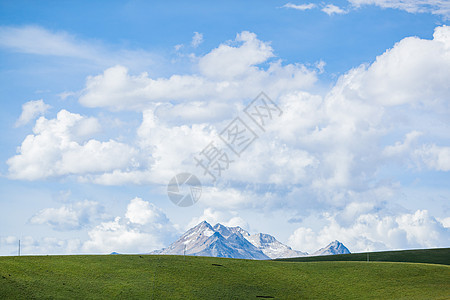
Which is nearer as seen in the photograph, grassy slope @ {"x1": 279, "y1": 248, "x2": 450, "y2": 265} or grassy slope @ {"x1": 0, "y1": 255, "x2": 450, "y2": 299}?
grassy slope @ {"x1": 0, "y1": 255, "x2": 450, "y2": 299}

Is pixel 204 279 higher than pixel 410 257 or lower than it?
lower

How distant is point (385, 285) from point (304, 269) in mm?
13012

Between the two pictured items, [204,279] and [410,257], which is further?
[410,257]

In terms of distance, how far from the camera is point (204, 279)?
70.4 m

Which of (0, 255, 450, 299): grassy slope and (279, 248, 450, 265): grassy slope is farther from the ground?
(279, 248, 450, 265): grassy slope

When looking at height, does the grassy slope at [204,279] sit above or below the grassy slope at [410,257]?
below

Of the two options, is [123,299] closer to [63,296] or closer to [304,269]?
[63,296]

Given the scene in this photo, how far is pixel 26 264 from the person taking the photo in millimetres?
68562

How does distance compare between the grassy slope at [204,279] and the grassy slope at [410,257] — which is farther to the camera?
the grassy slope at [410,257]

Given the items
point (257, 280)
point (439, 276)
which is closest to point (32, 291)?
point (257, 280)

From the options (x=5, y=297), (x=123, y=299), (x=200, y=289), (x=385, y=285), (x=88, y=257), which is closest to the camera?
(x=5, y=297)

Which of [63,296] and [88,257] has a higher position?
[88,257]

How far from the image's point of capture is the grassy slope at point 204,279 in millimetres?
62594

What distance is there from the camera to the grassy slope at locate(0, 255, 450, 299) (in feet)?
205
